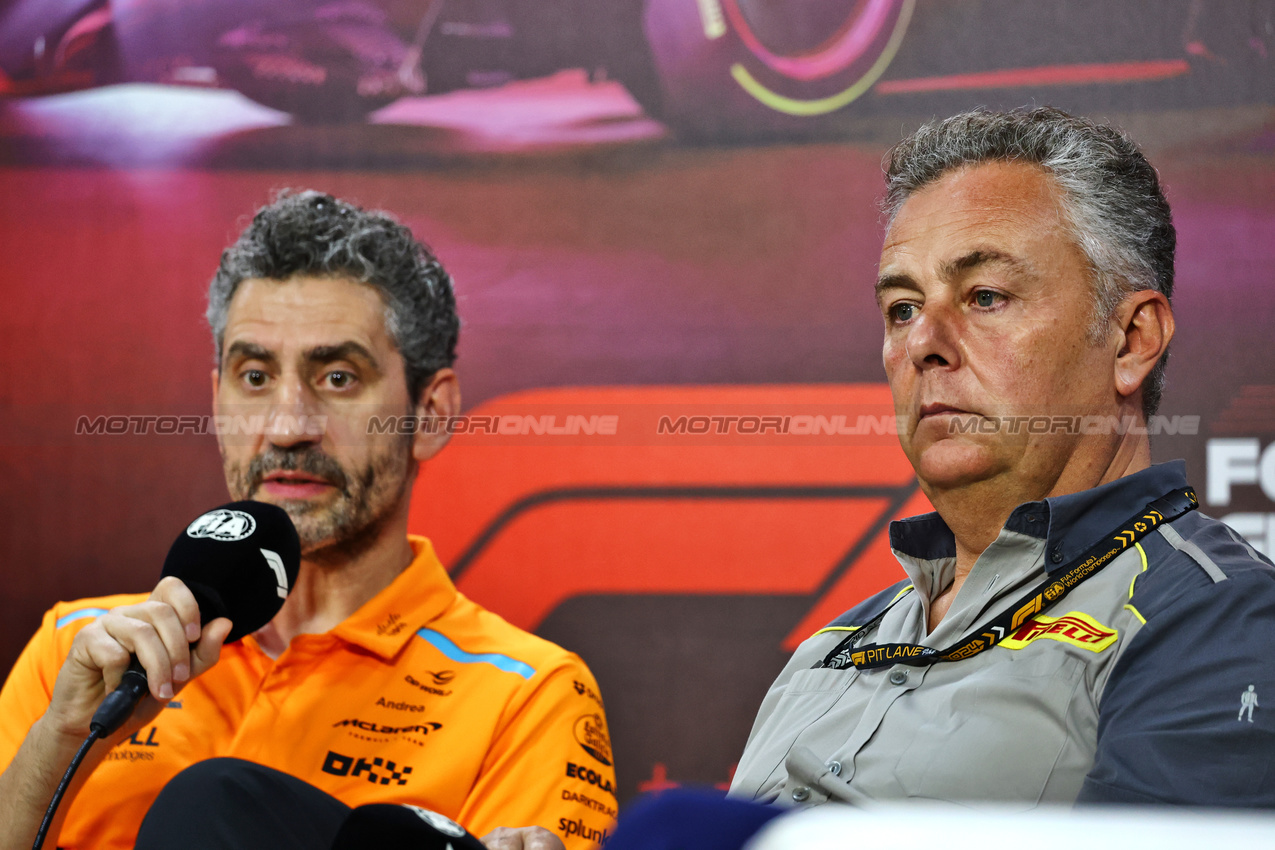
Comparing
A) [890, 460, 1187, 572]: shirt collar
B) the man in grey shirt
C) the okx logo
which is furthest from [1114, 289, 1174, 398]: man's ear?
the okx logo

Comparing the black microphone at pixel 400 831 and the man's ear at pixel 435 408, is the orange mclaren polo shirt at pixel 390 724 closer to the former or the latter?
the man's ear at pixel 435 408

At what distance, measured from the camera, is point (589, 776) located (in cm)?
172

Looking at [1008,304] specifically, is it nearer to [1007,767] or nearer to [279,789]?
[1007,767]

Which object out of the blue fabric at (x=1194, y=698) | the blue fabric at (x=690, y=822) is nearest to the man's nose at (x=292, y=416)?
the blue fabric at (x=1194, y=698)

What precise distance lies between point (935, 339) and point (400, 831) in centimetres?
80

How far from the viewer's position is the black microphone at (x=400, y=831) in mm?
861

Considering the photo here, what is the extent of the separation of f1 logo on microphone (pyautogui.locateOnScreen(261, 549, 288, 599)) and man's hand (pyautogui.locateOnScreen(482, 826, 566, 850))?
1.35 ft

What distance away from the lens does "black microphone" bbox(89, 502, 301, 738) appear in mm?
1403

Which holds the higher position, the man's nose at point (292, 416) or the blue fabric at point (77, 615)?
the man's nose at point (292, 416)

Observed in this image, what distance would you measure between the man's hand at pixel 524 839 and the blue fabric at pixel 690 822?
98 centimetres

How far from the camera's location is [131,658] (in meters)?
1.33

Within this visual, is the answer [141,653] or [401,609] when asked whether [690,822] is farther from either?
[401,609]

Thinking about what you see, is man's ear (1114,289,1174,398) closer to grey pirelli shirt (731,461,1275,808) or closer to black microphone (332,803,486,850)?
grey pirelli shirt (731,461,1275,808)

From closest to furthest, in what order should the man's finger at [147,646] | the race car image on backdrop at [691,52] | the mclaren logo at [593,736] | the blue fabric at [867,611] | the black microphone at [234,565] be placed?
the man's finger at [147,646]
the black microphone at [234,565]
the blue fabric at [867,611]
the mclaren logo at [593,736]
the race car image on backdrop at [691,52]
